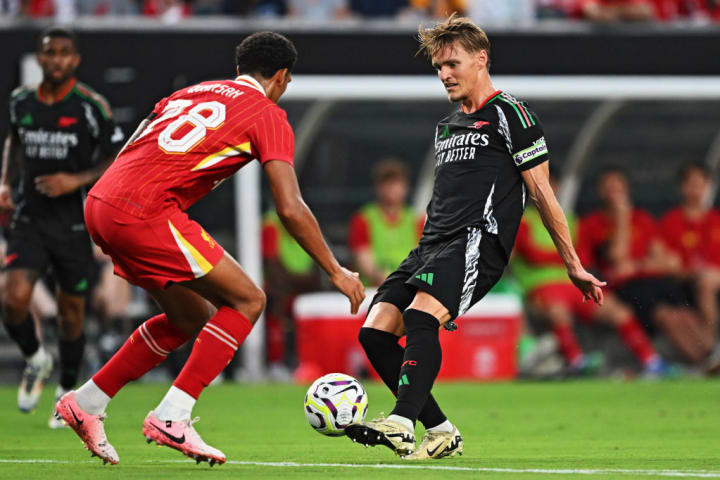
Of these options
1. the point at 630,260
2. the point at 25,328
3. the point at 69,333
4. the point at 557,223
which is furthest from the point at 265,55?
the point at 630,260

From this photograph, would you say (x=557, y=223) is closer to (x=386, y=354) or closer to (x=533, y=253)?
(x=386, y=354)

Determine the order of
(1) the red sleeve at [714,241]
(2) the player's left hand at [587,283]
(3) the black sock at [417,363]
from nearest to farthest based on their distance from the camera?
(3) the black sock at [417,363]
(2) the player's left hand at [587,283]
(1) the red sleeve at [714,241]

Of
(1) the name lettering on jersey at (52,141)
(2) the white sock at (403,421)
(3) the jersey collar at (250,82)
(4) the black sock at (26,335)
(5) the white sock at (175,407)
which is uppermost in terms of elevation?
(3) the jersey collar at (250,82)

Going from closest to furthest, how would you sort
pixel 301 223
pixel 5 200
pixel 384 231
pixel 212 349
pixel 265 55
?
pixel 301 223, pixel 212 349, pixel 265 55, pixel 5 200, pixel 384 231

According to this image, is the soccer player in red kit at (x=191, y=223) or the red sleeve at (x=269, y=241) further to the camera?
the red sleeve at (x=269, y=241)

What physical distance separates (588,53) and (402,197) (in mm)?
2903

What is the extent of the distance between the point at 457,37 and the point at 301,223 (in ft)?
4.20

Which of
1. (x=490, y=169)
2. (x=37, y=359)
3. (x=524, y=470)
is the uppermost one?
(x=490, y=169)

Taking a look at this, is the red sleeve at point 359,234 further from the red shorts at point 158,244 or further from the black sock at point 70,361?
the red shorts at point 158,244

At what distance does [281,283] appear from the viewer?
1421 centimetres

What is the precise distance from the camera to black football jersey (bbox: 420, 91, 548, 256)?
20.2ft

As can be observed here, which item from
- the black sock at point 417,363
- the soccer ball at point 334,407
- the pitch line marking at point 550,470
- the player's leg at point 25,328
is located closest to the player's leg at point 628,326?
the player's leg at point 25,328

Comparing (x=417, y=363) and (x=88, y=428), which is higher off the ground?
(x=417, y=363)

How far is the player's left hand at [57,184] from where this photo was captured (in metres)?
8.77
